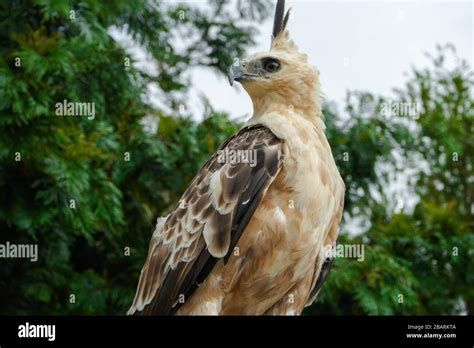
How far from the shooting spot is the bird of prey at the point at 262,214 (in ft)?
11.3

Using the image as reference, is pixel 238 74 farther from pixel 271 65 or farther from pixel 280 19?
pixel 280 19

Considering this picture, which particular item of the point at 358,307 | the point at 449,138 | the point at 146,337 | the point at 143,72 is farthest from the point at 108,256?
the point at 146,337

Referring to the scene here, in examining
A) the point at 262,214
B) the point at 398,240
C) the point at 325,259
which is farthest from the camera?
the point at 398,240

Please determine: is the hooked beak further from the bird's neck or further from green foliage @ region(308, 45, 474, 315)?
green foliage @ region(308, 45, 474, 315)

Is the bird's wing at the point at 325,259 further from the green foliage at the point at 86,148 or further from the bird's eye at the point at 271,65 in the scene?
the green foliage at the point at 86,148

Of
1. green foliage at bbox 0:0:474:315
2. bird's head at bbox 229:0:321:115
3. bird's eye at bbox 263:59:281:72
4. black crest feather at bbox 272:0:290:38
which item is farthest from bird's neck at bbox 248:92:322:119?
green foliage at bbox 0:0:474:315

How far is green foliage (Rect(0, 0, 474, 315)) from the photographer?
6.33 m

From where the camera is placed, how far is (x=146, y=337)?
3.37 metres

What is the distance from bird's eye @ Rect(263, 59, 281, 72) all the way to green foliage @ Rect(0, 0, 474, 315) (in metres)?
2.89

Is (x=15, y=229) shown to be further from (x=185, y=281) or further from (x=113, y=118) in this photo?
(x=185, y=281)

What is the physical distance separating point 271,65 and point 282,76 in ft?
0.26

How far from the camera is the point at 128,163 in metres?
6.99

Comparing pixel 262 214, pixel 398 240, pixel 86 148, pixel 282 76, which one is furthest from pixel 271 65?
pixel 398 240

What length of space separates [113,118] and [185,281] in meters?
4.01
